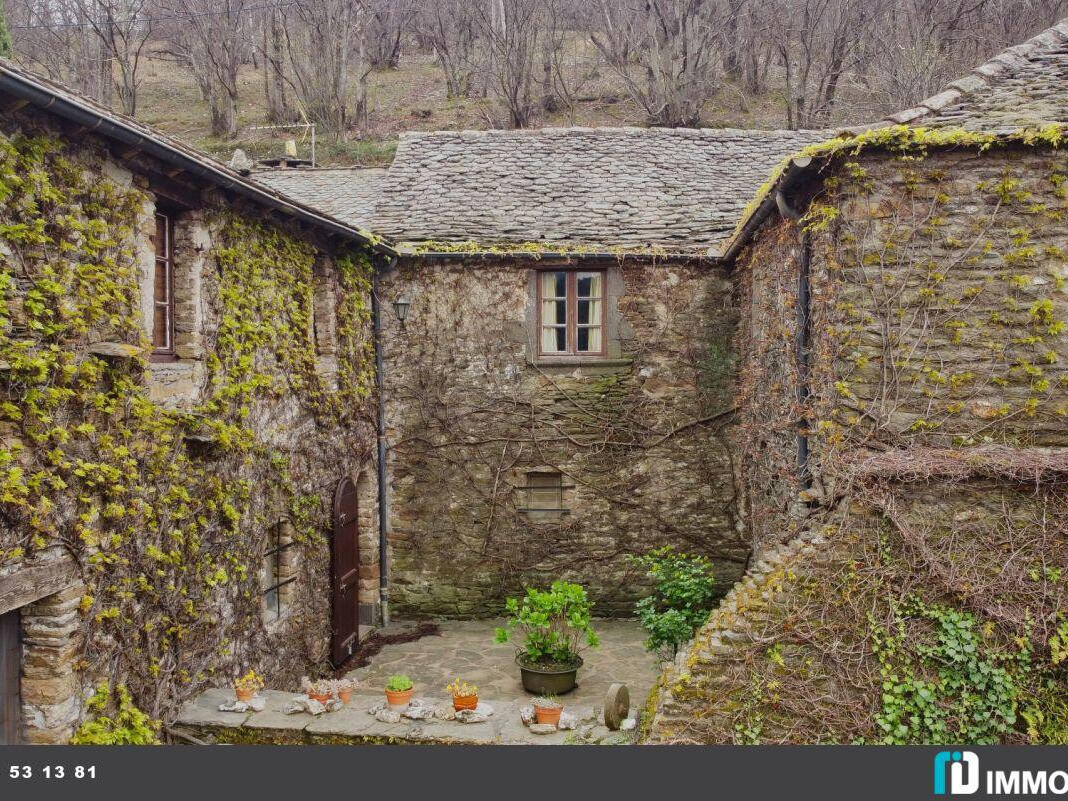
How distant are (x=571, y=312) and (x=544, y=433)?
1818 millimetres

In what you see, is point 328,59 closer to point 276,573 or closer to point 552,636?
point 276,573

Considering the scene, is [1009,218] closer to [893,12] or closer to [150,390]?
[150,390]

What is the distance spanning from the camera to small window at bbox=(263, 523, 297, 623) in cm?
862

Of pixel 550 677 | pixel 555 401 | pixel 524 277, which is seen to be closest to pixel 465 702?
pixel 550 677

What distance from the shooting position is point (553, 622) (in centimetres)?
948

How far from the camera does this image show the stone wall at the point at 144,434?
16.7 feet

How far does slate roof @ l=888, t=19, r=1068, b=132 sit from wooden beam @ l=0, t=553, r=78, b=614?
7242mm

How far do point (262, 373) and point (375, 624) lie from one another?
16.5 ft

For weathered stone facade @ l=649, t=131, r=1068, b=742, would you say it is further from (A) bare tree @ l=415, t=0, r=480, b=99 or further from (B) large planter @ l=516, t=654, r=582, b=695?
(A) bare tree @ l=415, t=0, r=480, b=99

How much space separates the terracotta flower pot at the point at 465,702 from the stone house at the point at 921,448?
1.70 m

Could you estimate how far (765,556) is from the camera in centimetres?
730

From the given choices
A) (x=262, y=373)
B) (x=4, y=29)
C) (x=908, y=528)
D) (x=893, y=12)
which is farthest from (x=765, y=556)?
(x=893, y=12)

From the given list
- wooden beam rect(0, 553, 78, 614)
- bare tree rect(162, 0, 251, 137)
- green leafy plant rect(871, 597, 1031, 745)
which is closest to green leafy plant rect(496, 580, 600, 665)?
green leafy plant rect(871, 597, 1031, 745)

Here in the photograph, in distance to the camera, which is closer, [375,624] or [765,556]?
[765,556]
